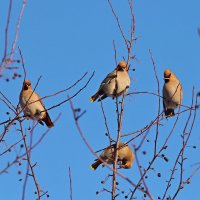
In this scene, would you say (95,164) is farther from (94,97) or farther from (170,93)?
(170,93)

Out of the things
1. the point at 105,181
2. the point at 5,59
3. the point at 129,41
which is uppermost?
the point at 129,41

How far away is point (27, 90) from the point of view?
7.26 metres

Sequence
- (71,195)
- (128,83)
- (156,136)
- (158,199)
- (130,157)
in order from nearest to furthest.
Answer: (71,195)
(156,136)
(158,199)
(128,83)
(130,157)

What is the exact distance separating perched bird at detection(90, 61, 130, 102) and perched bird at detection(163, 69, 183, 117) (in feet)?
1.71

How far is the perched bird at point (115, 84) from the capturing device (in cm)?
661

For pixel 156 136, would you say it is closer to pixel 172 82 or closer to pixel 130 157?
pixel 172 82

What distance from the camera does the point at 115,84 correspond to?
21.7 feet

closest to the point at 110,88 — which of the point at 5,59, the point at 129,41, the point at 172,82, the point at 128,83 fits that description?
the point at 128,83

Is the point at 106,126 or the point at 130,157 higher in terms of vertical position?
the point at 130,157

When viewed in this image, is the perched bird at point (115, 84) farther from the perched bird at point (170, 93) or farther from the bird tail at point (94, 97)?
the perched bird at point (170, 93)

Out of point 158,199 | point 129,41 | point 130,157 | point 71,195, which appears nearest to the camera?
point 71,195

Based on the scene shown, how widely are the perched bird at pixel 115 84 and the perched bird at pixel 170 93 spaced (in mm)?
522

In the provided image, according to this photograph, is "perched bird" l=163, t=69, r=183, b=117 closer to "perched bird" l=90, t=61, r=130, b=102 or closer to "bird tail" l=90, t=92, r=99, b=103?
"perched bird" l=90, t=61, r=130, b=102

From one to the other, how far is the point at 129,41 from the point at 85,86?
1.43m
